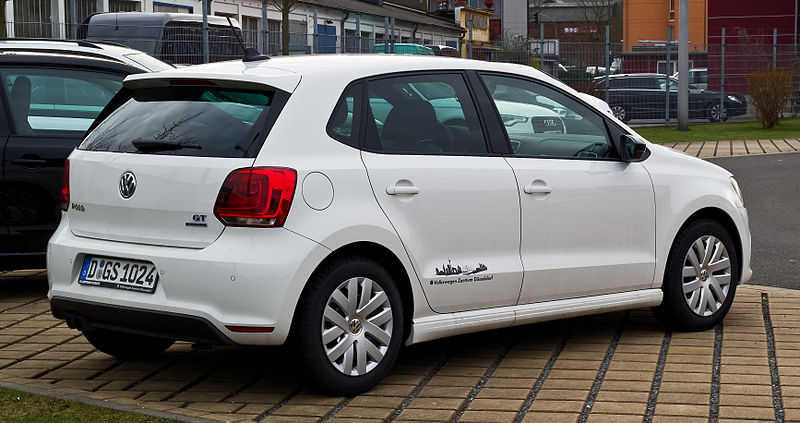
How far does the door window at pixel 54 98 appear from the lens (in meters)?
8.20

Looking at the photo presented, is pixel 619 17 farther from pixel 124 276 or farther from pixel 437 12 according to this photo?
pixel 124 276

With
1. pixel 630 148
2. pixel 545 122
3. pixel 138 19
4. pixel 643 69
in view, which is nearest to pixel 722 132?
pixel 643 69

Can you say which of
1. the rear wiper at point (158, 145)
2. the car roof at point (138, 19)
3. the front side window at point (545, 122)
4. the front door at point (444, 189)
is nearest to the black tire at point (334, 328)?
the front door at point (444, 189)

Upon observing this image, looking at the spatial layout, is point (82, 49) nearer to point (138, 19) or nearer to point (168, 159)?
point (168, 159)

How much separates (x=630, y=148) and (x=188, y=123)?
2445mm

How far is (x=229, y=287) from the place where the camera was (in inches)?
202

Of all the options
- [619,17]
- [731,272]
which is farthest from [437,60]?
[619,17]

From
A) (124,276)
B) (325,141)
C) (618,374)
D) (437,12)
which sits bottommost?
(618,374)

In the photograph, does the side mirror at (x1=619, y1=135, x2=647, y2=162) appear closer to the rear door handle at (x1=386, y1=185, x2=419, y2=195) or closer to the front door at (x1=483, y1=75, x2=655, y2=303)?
the front door at (x1=483, y1=75, x2=655, y2=303)

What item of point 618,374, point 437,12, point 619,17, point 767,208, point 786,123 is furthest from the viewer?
point 619,17

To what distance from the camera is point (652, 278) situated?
22.2ft

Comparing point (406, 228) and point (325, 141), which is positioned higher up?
point (325, 141)

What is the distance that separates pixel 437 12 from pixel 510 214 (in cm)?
5895

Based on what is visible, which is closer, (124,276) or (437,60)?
(124,276)
